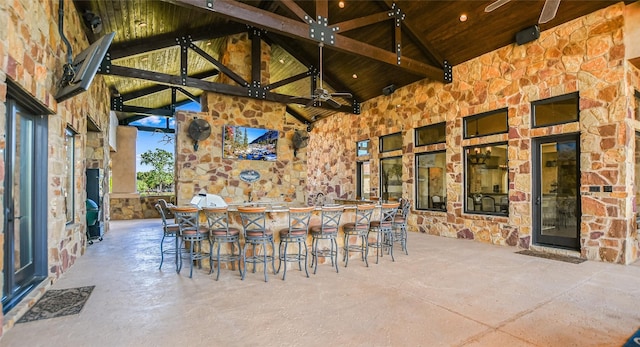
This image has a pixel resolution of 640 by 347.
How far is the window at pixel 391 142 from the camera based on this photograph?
27.8ft

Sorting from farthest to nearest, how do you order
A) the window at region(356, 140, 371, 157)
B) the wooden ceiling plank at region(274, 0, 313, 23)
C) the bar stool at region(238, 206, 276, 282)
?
the window at region(356, 140, 371, 157), the wooden ceiling plank at region(274, 0, 313, 23), the bar stool at region(238, 206, 276, 282)

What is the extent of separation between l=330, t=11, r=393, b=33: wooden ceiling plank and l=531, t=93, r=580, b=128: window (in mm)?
3139

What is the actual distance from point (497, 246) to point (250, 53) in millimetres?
6981

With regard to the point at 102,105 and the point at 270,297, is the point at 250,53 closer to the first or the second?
the point at 102,105

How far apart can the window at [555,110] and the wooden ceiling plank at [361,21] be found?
3.14 meters

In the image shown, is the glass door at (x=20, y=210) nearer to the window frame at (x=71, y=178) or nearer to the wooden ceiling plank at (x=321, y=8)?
the window frame at (x=71, y=178)

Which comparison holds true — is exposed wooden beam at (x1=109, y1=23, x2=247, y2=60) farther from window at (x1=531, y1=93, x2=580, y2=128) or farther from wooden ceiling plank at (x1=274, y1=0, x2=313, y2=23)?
window at (x1=531, y1=93, x2=580, y2=128)

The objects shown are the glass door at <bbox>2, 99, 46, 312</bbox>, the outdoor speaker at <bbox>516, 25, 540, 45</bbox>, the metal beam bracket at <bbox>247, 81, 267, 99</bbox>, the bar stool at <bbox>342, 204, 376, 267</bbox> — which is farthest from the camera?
the metal beam bracket at <bbox>247, 81, 267, 99</bbox>

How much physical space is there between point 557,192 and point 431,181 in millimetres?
2599

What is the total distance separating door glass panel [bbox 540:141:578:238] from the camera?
17.1 feet

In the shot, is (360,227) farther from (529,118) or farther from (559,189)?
(529,118)

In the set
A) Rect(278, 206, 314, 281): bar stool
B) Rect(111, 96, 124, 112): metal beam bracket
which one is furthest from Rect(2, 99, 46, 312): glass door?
Rect(111, 96, 124, 112): metal beam bracket

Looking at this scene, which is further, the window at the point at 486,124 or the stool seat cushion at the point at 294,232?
the window at the point at 486,124

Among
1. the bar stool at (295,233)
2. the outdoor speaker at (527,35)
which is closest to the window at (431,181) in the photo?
the outdoor speaker at (527,35)
